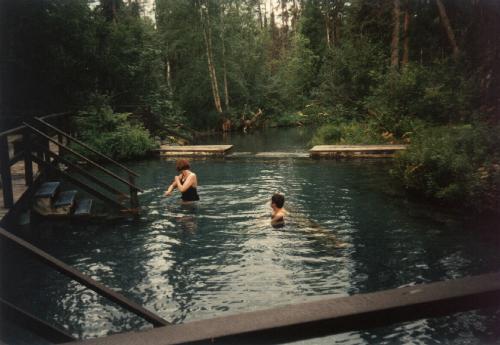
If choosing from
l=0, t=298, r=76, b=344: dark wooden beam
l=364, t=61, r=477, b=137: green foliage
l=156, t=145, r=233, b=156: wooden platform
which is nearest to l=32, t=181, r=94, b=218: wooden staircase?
l=0, t=298, r=76, b=344: dark wooden beam

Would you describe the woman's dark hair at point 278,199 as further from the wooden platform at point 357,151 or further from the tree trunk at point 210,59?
the tree trunk at point 210,59

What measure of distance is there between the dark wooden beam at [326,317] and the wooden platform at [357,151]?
2018cm

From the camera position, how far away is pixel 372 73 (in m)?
26.4

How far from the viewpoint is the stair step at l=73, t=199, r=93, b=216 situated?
12.4 m

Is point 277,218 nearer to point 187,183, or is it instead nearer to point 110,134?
point 187,183

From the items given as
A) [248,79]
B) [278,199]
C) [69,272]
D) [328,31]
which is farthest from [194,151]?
[328,31]

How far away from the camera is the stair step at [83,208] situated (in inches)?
487

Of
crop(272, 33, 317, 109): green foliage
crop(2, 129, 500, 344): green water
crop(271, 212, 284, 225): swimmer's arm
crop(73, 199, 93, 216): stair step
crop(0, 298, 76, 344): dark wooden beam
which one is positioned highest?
crop(272, 33, 317, 109): green foliage

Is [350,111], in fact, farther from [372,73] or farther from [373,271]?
[373,271]

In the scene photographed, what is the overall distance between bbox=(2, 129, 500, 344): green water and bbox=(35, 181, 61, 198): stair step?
2.33 ft

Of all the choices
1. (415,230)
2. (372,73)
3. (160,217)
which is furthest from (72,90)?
(415,230)

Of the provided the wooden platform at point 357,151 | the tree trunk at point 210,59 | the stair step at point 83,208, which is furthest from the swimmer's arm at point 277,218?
the tree trunk at point 210,59

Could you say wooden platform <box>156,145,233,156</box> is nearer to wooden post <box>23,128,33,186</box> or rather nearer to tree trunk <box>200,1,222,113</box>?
wooden post <box>23,128,33,186</box>

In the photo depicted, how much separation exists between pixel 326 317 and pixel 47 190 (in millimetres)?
11563
